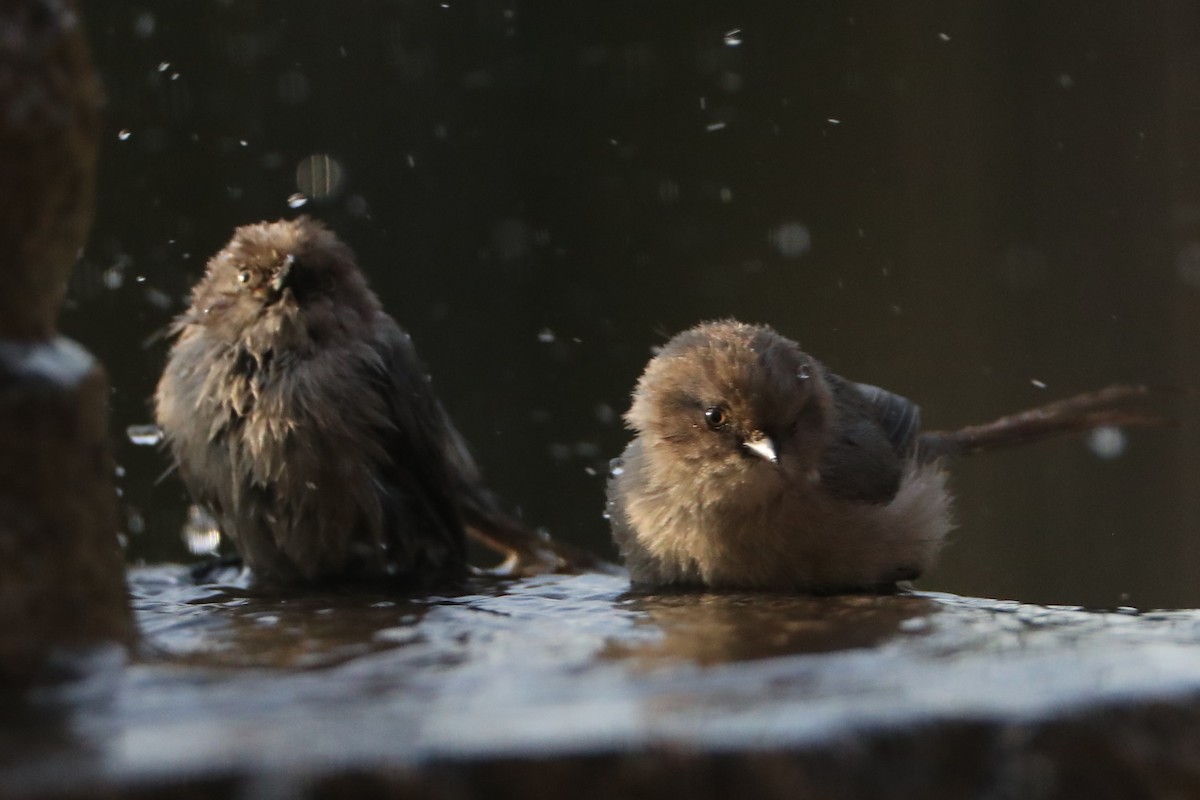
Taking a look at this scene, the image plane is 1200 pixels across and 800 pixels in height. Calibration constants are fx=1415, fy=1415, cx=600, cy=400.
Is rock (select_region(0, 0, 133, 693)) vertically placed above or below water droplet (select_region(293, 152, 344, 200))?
below

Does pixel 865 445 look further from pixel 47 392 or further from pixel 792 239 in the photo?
pixel 792 239

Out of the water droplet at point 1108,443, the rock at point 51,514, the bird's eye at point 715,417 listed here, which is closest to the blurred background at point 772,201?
the water droplet at point 1108,443

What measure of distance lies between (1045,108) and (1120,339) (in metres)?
1.35

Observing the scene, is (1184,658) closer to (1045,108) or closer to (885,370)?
(885,370)

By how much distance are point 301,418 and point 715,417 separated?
3.81 feet

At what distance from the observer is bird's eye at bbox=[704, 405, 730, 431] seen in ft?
11.6

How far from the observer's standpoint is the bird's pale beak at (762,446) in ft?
11.1

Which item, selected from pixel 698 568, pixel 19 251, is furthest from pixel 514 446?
pixel 19 251

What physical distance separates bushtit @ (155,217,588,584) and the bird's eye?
3.19ft

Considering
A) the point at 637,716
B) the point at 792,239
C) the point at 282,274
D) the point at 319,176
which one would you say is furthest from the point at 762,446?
the point at 792,239

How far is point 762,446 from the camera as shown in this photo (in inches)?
135

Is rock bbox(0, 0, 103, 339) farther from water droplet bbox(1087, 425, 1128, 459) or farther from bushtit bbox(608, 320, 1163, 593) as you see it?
water droplet bbox(1087, 425, 1128, 459)

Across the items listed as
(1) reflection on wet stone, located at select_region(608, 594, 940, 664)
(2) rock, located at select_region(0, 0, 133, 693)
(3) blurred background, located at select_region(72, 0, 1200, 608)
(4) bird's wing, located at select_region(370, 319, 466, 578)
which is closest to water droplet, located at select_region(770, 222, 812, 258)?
(3) blurred background, located at select_region(72, 0, 1200, 608)

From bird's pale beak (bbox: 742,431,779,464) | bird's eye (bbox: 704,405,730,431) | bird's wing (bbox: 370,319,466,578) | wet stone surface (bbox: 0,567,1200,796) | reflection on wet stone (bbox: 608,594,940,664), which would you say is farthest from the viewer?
bird's wing (bbox: 370,319,466,578)
